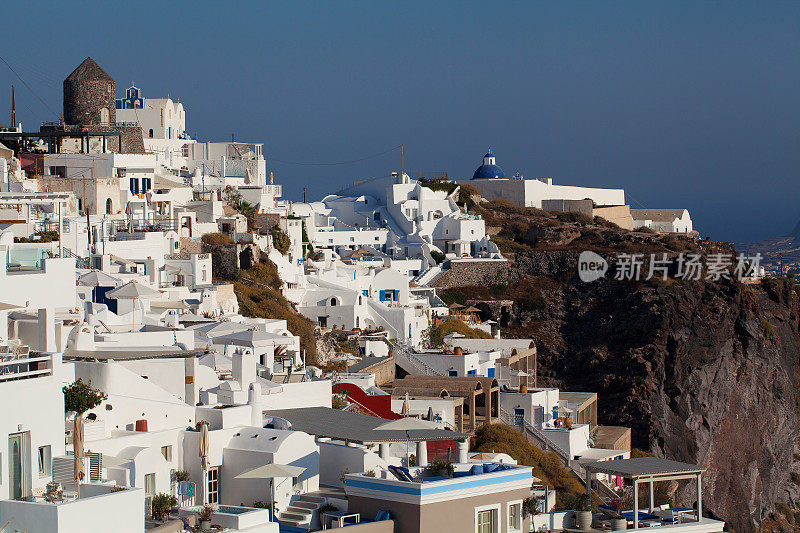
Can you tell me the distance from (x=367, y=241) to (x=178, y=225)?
20016 millimetres

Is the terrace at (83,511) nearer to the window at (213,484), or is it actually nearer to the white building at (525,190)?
the window at (213,484)

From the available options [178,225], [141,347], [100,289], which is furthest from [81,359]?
[178,225]

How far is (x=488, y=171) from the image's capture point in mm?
83312

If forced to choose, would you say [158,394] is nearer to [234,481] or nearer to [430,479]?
[234,481]

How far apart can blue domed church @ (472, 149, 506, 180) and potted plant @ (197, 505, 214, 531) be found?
6694cm

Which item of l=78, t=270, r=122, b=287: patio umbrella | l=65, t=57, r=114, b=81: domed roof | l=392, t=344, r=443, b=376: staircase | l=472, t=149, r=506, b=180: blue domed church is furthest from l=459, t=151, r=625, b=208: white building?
l=78, t=270, r=122, b=287: patio umbrella

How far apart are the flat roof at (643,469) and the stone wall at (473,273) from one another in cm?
3904

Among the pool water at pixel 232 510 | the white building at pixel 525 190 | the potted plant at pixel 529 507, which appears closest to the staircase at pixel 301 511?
the pool water at pixel 232 510

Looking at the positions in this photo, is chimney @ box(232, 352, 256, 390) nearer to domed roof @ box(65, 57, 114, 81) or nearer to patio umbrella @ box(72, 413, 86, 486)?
patio umbrella @ box(72, 413, 86, 486)

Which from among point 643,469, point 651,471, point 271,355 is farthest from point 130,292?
point 651,471

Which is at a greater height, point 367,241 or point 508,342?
point 367,241

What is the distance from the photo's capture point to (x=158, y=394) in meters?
20.1

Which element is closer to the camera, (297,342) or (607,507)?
(607,507)

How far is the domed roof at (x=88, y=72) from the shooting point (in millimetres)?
54656
